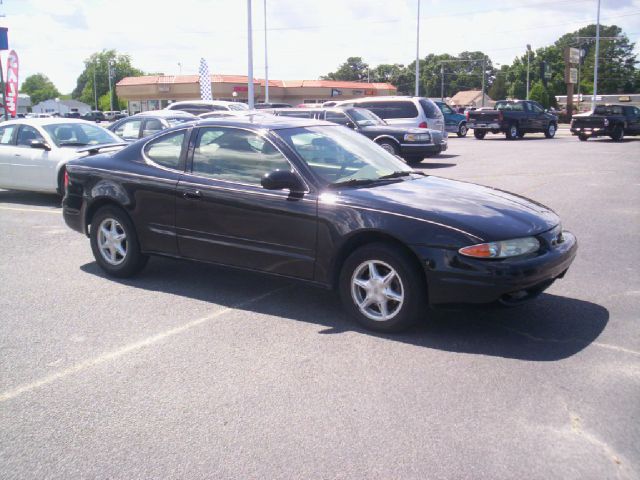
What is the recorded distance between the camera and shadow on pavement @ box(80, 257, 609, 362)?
4.84m

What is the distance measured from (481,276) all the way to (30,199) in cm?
1035

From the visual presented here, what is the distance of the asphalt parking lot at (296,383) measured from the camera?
131 inches

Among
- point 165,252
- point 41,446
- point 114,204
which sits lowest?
point 41,446

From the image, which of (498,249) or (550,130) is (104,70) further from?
(498,249)

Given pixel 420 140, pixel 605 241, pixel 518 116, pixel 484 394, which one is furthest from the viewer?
→ pixel 518 116

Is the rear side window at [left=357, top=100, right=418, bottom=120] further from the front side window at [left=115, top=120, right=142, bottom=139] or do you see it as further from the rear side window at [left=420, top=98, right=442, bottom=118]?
the front side window at [left=115, top=120, right=142, bottom=139]

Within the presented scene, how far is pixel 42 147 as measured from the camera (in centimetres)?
1154

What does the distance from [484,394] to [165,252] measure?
346 cm

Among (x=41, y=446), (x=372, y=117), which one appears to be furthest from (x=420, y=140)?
(x=41, y=446)

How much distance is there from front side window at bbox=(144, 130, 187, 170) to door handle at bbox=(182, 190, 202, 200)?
30cm

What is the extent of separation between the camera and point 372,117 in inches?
755

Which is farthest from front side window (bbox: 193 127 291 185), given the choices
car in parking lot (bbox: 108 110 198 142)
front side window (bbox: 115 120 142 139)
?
front side window (bbox: 115 120 142 139)

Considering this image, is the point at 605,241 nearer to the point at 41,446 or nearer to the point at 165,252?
the point at 165,252

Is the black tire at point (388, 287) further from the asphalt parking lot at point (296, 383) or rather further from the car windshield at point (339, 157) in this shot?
the car windshield at point (339, 157)
